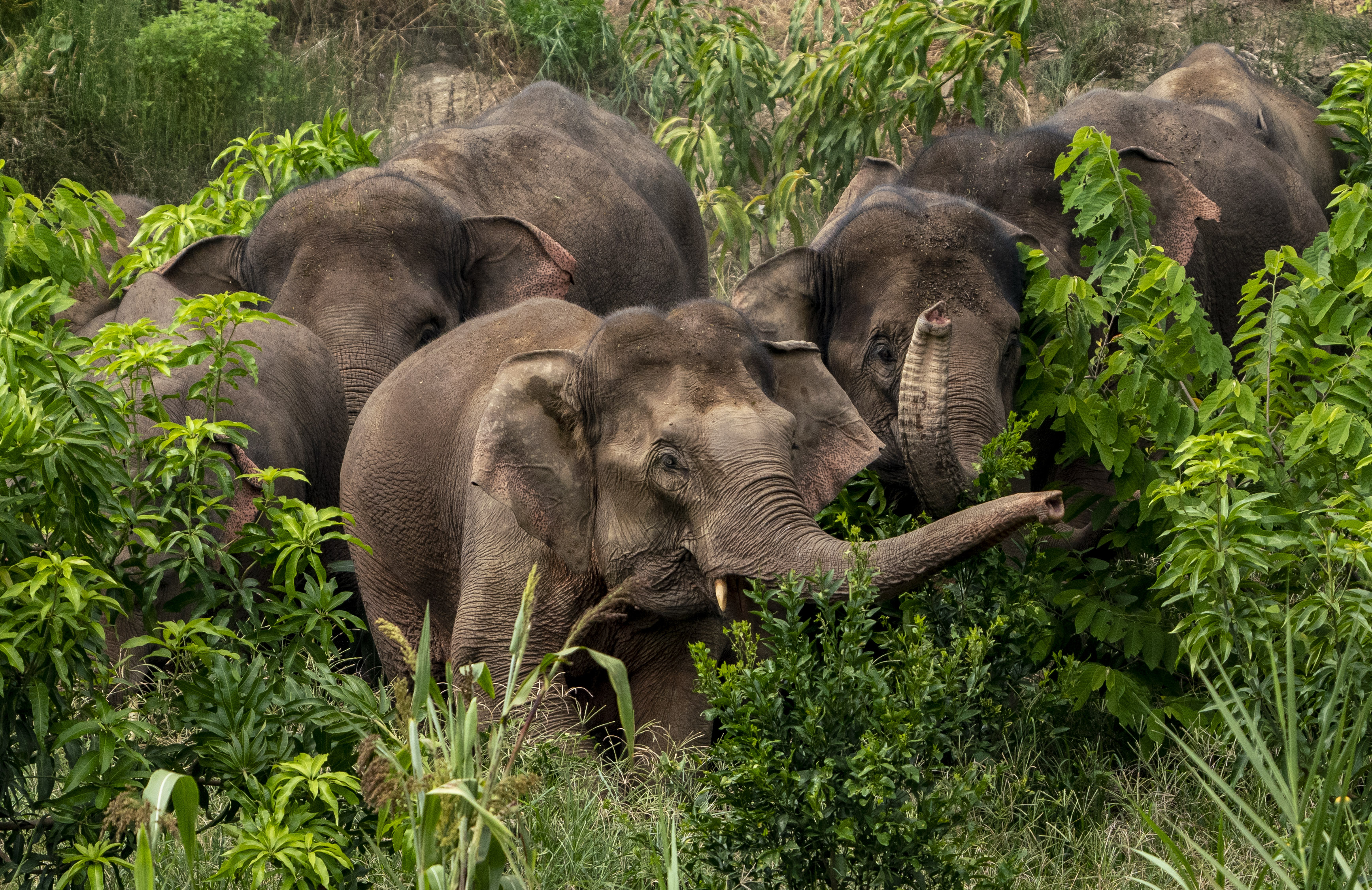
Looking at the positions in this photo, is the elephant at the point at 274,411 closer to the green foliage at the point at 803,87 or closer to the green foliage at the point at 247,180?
the green foliage at the point at 247,180

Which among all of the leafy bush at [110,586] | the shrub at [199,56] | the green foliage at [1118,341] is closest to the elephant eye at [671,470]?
the leafy bush at [110,586]

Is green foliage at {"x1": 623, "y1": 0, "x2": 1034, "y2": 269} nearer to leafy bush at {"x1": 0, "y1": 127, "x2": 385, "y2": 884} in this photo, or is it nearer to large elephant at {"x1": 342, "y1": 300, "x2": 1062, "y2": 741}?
large elephant at {"x1": 342, "y1": 300, "x2": 1062, "y2": 741}

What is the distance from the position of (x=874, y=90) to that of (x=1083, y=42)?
16.5ft

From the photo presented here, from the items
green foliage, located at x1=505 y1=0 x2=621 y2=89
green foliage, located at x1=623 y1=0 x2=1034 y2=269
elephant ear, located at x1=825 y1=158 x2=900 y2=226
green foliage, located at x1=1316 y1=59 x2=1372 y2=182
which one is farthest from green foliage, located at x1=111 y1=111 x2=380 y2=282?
green foliage, located at x1=505 y1=0 x2=621 y2=89

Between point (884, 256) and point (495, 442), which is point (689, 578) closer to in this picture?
point (495, 442)

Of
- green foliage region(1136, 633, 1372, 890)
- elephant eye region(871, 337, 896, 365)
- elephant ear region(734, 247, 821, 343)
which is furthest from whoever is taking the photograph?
elephant ear region(734, 247, 821, 343)

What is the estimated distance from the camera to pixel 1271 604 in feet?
14.0

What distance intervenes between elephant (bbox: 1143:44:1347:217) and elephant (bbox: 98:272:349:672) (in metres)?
4.41

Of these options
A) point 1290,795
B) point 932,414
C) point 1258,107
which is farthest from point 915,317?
point 1258,107

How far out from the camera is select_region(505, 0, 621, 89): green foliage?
46.3 feet

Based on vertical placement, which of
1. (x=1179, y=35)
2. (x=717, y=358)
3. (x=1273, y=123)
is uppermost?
(x=717, y=358)

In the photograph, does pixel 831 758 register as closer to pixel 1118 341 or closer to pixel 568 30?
pixel 1118 341

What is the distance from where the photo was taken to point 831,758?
366cm

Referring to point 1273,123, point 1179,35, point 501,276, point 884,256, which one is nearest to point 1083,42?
point 1179,35
